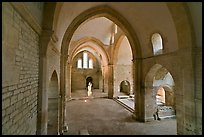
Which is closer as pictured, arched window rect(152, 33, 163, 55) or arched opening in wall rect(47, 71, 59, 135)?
arched opening in wall rect(47, 71, 59, 135)

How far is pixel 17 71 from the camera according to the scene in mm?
2547

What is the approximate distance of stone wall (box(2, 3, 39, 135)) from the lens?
209 centimetres

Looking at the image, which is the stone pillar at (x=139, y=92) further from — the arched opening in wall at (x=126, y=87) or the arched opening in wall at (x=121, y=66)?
the arched opening in wall at (x=126, y=87)

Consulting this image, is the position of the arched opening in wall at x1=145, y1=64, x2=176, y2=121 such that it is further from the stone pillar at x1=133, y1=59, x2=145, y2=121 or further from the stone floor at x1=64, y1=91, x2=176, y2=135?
the stone floor at x1=64, y1=91, x2=176, y2=135

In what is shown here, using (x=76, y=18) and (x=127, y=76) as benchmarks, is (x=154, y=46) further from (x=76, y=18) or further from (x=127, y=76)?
(x=127, y=76)

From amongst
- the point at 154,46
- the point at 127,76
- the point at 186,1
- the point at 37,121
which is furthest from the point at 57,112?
the point at 127,76

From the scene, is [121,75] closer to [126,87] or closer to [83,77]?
[126,87]

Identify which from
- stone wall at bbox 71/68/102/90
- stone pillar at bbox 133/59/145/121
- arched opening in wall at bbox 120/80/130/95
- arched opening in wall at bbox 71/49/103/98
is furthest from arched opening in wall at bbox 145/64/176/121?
stone wall at bbox 71/68/102/90

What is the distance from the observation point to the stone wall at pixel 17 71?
6.85ft

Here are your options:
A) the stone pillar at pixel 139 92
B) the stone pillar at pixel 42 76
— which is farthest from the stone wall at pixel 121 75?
the stone pillar at pixel 42 76

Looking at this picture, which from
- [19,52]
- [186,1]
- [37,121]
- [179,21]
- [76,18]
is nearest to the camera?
[19,52]

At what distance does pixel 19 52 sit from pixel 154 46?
6895 mm

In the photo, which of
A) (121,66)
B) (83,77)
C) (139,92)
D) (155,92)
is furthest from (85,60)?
(155,92)

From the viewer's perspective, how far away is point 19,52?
8.64 ft
